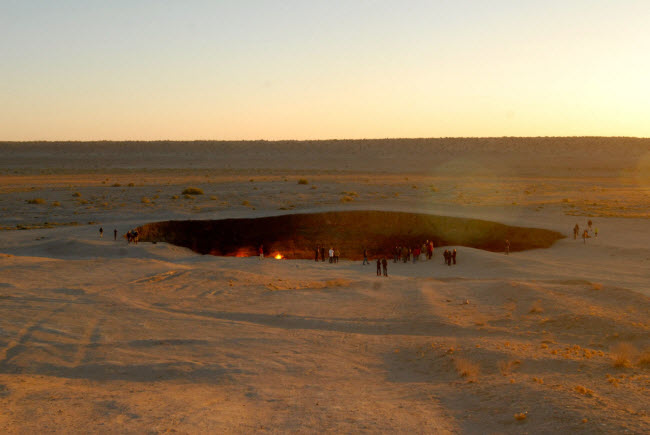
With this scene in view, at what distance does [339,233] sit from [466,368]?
2668 cm

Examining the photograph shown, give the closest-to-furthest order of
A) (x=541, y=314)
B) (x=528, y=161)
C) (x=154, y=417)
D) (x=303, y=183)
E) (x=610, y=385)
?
1. (x=154, y=417)
2. (x=610, y=385)
3. (x=541, y=314)
4. (x=303, y=183)
5. (x=528, y=161)

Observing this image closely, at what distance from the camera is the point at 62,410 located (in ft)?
30.7

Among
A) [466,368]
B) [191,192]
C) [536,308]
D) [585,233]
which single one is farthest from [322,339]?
[191,192]

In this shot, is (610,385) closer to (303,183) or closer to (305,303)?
(305,303)

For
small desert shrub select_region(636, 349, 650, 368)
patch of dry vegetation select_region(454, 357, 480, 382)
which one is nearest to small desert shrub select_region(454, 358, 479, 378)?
patch of dry vegetation select_region(454, 357, 480, 382)

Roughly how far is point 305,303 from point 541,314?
24.9 ft

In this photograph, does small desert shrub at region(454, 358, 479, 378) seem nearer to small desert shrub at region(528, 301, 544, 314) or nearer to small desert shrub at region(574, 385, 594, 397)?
small desert shrub at region(574, 385, 594, 397)

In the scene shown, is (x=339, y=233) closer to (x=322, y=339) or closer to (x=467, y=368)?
(x=322, y=339)

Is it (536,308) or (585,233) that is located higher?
(585,233)

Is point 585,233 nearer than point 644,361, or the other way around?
point 644,361

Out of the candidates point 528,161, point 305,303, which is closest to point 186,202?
point 305,303

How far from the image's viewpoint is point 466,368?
11852mm

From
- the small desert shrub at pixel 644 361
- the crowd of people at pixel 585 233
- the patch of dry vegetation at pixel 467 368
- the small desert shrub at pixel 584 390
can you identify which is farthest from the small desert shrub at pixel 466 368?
the crowd of people at pixel 585 233

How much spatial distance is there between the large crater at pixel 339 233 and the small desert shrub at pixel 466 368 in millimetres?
23088
